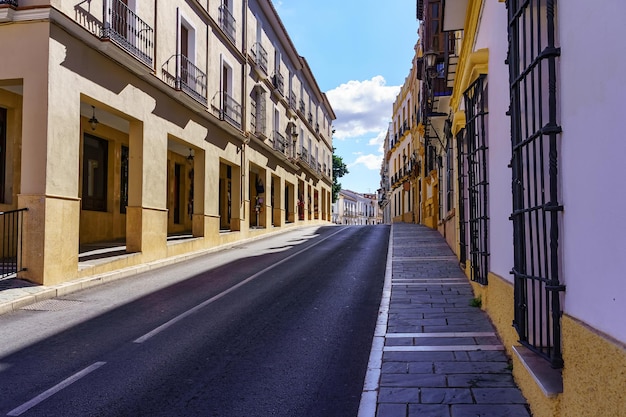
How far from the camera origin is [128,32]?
42.6ft

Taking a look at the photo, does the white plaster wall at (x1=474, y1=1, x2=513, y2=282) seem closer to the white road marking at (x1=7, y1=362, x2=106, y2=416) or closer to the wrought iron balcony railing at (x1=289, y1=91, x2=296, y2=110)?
the white road marking at (x1=7, y1=362, x2=106, y2=416)

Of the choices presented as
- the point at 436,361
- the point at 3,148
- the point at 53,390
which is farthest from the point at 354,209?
the point at 53,390

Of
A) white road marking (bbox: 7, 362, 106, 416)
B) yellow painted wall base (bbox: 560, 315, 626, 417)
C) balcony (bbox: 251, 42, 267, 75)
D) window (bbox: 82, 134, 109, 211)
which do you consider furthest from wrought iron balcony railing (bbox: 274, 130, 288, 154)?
yellow painted wall base (bbox: 560, 315, 626, 417)

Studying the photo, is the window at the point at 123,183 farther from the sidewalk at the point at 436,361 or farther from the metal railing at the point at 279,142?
the sidewalk at the point at 436,361

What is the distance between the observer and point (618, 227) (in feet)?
7.65

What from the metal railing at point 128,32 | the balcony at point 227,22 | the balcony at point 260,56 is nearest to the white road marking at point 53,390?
the metal railing at point 128,32

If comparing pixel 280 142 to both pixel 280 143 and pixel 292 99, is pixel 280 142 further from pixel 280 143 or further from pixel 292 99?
pixel 292 99

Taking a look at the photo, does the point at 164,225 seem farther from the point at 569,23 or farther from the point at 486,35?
the point at 569,23

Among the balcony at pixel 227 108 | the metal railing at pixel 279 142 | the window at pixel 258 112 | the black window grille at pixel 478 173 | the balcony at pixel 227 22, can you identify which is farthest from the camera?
the metal railing at pixel 279 142

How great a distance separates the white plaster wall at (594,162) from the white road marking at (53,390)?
14.0 ft

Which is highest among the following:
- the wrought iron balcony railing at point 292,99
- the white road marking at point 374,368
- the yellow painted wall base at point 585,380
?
the wrought iron balcony railing at point 292,99

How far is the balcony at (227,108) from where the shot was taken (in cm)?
1880

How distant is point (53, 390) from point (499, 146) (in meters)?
5.16

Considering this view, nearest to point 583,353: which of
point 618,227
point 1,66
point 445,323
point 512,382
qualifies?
point 618,227
